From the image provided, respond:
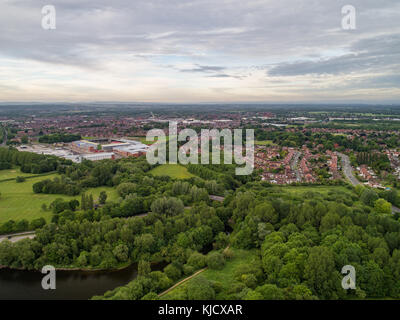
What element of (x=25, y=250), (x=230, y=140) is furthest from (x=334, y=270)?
(x=230, y=140)

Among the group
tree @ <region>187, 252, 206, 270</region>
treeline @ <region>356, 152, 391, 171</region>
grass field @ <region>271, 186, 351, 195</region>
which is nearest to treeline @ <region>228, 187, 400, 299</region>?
tree @ <region>187, 252, 206, 270</region>

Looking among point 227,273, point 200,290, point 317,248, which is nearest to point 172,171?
point 227,273

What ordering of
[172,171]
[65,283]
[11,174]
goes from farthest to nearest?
[172,171], [11,174], [65,283]

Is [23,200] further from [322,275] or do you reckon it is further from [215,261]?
[322,275]

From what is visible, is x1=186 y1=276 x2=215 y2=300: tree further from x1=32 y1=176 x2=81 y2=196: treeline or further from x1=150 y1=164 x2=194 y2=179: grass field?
x1=150 y1=164 x2=194 y2=179: grass field
